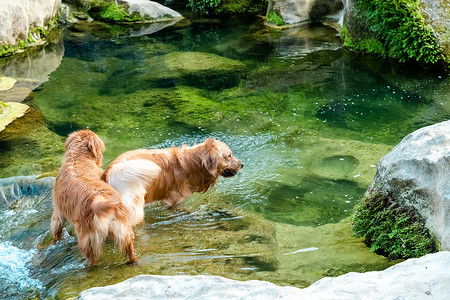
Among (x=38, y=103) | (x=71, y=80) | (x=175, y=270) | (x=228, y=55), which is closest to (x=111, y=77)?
(x=71, y=80)

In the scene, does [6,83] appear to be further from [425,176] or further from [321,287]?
[321,287]

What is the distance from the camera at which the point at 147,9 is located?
1777 cm

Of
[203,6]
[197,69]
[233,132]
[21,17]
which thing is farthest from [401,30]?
[21,17]

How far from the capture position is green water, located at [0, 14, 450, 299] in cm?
555

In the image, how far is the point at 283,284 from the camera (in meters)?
4.79

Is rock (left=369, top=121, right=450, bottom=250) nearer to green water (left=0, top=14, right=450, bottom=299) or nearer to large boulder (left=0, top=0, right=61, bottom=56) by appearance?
green water (left=0, top=14, right=450, bottom=299)

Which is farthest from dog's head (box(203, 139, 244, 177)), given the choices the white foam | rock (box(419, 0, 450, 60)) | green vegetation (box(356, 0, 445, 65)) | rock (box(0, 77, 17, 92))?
rock (box(419, 0, 450, 60))

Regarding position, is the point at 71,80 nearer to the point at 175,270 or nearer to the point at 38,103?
the point at 38,103

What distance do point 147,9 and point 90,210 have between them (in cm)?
1376

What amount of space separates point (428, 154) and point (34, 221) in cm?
454

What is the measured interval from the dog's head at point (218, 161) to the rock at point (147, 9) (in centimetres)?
1172

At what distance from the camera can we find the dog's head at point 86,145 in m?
6.06

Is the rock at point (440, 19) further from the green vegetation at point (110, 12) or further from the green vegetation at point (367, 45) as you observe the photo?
the green vegetation at point (110, 12)

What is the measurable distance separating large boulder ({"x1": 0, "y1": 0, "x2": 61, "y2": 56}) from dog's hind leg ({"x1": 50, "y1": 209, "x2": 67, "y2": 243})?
9288 mm
